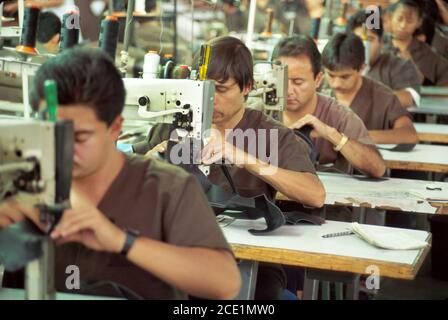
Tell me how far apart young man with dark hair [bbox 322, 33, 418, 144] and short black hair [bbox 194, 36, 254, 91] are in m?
1.61

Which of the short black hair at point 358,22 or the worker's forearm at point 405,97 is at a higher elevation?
the short black hair at point 358,22

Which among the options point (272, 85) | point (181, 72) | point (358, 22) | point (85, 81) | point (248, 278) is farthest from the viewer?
point (358, 22)

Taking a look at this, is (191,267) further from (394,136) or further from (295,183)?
(394,136)

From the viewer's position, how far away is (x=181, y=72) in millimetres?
2635

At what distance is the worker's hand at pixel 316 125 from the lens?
352 cm

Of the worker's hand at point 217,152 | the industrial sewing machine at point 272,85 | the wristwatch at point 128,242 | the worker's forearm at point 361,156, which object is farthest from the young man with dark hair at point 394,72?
the wristwatch at point 128,242

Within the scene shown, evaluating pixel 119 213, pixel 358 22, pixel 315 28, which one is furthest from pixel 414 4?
pixel 119 213

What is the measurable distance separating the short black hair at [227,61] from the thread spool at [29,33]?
573 millimetres

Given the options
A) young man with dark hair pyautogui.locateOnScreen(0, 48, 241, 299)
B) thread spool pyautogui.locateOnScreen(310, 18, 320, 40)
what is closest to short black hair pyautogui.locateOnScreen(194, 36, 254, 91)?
young man with dark hair pyautogui.locateOnScreen(0, 48, 241, 299)

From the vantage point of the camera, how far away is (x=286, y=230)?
266 centimetres

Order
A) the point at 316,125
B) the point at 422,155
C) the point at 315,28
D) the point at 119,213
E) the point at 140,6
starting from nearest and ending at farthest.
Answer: the point at 119,213, the point at 316,125, the point at 140,6, the point at 422,155, the point at 315,28

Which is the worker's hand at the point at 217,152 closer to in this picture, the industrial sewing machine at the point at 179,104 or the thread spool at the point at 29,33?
the industrial sewing machine at the point at 179,104

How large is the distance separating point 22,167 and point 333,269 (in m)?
1.12

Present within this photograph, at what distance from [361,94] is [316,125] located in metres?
1.17
